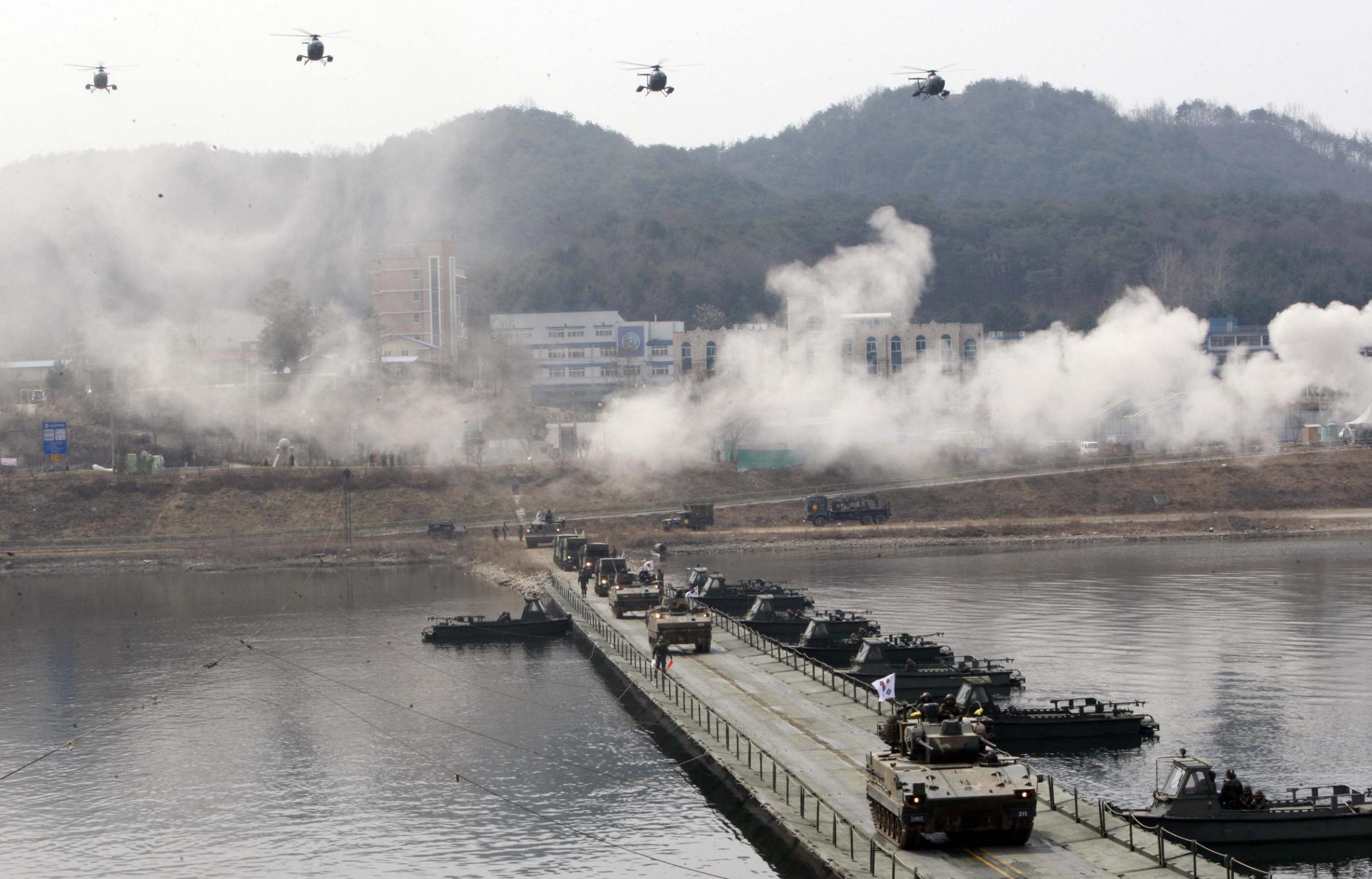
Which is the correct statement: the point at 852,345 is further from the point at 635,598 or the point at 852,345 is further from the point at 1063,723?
the point at 1063,723

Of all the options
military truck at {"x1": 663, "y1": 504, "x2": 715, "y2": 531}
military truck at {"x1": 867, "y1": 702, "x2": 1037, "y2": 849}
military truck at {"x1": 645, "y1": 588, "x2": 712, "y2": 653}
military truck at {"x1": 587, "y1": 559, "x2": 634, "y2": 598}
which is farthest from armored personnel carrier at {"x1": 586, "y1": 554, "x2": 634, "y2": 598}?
military truck at {"x1": 867, "y1": 702, "x2": 1037, "y2": 849}

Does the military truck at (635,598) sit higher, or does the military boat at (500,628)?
the military truck at (635,598)

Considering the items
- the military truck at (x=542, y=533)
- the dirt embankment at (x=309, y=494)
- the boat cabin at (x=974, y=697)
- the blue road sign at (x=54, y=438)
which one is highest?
the blue road sign at (x=54, y=438)

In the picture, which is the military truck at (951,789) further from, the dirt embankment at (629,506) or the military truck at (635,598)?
the dirt embankment at (629,506)

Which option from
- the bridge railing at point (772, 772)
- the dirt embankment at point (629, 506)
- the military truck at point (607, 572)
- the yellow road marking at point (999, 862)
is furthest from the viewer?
the dirt embankment at point (629, 506)

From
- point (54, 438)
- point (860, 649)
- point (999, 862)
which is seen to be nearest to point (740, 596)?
point (860, 649)

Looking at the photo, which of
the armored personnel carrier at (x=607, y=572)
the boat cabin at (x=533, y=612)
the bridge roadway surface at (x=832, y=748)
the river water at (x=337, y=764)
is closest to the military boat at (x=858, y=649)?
the bridge roadway surface at (x=832, y=748)

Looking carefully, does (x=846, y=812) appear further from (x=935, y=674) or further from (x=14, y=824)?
(x=14, y=824)
